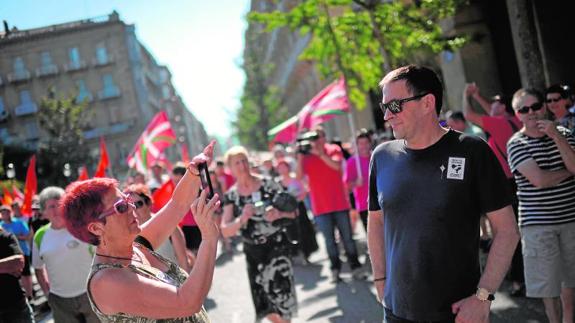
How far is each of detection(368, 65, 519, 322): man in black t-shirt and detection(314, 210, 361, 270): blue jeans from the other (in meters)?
5.00

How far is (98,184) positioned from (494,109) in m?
5.16

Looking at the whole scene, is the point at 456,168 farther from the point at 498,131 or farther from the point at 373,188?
the point at 498,131

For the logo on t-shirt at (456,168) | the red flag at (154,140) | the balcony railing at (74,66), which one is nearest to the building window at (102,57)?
the balcony railing at (74,66)

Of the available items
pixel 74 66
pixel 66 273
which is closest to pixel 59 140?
pixel 74 66

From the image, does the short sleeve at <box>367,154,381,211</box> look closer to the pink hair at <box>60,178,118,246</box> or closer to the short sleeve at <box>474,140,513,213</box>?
the short sleeve at <box>474,140,513,213</box>

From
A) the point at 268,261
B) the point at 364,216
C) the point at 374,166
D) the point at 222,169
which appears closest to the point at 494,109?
the point at 364,216

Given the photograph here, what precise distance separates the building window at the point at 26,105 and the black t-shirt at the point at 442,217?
5631 cm

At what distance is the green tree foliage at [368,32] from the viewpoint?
28.4 feet

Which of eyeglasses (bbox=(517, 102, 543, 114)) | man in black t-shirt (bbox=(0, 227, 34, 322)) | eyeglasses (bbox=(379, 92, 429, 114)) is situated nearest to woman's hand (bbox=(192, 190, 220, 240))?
eyeglasses (bbox=(379, 92, 429, 114))

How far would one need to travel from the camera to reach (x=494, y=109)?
6.51m

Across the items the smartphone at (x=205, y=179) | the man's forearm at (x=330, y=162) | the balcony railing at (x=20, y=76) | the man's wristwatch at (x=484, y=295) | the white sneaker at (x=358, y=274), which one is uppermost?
the balcony railing at (x=20, y=76)

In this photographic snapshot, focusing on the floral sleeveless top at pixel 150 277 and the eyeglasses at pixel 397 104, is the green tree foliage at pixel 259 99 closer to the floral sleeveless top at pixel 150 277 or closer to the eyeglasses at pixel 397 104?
the eyeglasses at pixel 397 104

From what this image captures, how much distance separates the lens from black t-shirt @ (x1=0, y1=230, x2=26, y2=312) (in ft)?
15.9

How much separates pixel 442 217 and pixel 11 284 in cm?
405
